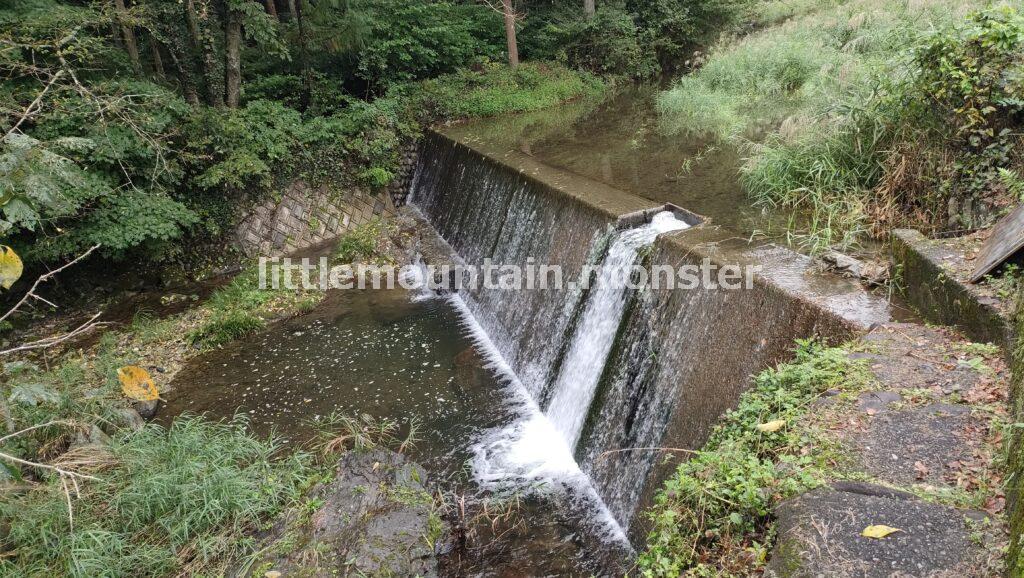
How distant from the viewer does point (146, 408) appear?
5.74 meters

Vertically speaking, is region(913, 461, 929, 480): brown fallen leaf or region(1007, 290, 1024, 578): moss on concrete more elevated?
→ region(1007, 290, 1024, 578): moss on concrete

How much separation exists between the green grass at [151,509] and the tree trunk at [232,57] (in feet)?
23.8

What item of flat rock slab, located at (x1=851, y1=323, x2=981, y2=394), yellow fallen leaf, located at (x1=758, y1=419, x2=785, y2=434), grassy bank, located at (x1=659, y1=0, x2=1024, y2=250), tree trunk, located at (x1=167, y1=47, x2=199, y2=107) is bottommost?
yellow fallen leaf, located at (x1=758, y1=419, x2=785, y2=434)

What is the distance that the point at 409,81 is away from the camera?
12562mm

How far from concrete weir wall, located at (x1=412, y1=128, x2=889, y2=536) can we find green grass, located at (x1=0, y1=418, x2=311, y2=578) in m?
2.51

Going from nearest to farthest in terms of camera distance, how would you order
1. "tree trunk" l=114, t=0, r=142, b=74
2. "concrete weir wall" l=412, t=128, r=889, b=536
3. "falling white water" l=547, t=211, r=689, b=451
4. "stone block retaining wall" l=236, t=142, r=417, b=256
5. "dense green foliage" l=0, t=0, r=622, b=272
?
"concrete weir wall" l=412, t=128, r=889, b=536 → "falling white water" l=547, t=211, r=689, b=451 → "dense green foliage" l=0, t=0, r=622, b=272 → "tree trunk" l=114, t=0, r=142, b=74 → "stone block retaining wall" l=236, t=142, r=417, b=256

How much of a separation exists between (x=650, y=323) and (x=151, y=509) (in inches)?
152

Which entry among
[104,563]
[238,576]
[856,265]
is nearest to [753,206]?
[856,265]

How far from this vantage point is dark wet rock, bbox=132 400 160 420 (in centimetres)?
567

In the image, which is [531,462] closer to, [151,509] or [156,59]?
[151,509]

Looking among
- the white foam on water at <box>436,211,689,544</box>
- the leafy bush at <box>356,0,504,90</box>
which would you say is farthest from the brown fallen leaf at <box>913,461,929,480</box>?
the leafy bush at <box>356,0,504,90</box>

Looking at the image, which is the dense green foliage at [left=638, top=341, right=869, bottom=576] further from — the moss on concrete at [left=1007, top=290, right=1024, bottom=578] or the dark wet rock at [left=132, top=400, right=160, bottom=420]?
the dark wet rock at [left=132, top=400, right=160, bottom=420]

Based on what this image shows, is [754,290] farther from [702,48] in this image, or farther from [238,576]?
[702,48]

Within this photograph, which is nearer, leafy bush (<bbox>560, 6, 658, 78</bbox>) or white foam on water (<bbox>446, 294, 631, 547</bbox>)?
white foam on water (<bbox>446, 294, 631, 547</bbox>)
